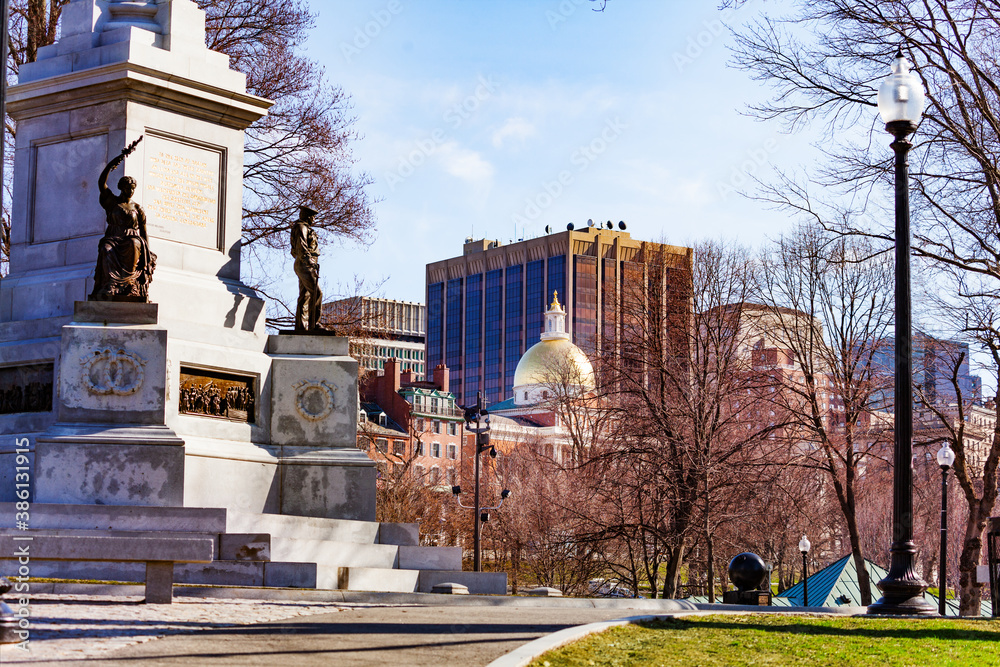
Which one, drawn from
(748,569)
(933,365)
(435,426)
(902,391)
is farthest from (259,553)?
(435,426)

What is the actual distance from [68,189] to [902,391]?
11361mm

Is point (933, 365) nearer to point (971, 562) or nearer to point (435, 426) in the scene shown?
point (971, 562)

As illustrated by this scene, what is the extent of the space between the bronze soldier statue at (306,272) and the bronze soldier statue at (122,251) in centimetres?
272

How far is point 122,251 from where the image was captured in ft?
54.1

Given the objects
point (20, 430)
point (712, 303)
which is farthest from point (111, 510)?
point (712, 303)

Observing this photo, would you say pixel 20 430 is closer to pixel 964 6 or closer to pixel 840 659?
pixel 840 659

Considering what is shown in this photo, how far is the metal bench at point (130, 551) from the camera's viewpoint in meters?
11.0

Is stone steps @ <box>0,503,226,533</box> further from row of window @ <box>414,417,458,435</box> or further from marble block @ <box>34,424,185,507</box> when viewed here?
row of window @ <box>414,417,458,435</box>

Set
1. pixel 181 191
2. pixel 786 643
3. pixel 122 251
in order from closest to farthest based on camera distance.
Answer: pixel 786 643
pixel 122 251
pixel 181 191

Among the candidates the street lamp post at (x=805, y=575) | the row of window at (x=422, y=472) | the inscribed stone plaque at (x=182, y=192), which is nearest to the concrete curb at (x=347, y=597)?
the inscribed stone plaque at (x=182, y=192)

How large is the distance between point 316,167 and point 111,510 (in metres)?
16.0

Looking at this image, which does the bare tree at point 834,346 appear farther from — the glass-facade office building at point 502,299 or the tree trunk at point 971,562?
Answer: the glass-facade office building at point 502,299

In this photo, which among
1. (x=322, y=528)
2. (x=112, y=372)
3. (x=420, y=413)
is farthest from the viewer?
(x=420, y=413)

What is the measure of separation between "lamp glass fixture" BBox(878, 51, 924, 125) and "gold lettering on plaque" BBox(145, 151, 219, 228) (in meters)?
9.32
